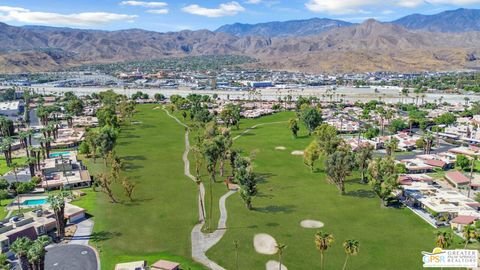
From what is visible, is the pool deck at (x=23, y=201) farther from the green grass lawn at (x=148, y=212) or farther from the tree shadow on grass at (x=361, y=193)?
the tree shadow on grass at (x=361, y=193)

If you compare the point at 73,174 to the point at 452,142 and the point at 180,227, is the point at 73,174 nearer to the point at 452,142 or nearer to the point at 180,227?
the point at 180,227

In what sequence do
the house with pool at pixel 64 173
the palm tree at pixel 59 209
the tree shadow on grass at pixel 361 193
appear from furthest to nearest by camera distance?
the house with pool at pixel 64 173 < the tree shadow on grass at pixel 361 193 < the palm tree at pixel 59 209

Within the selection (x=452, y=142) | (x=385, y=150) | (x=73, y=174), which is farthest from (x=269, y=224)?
(x=452, y=142)

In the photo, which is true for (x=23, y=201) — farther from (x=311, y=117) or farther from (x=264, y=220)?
(x=311, y=117)

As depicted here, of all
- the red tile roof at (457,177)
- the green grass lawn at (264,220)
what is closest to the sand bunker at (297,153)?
the green grass lawn at (264,220)

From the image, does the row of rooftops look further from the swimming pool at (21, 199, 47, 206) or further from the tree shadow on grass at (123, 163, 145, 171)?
the swimming pool at (21, 199, 47, 206)

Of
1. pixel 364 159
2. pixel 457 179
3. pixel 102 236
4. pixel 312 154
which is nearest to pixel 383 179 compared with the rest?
pixel 364 159
